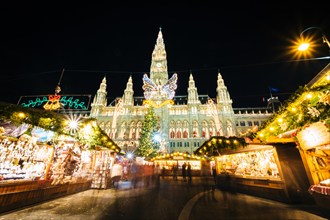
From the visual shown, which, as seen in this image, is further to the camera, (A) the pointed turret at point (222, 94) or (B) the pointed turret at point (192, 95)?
(B) the pointed turret at point (192, 95)

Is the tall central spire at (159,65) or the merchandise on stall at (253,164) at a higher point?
the tall central spire at (159,65)

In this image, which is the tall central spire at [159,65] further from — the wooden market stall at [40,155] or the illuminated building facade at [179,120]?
the wooden market stall at [40,155]

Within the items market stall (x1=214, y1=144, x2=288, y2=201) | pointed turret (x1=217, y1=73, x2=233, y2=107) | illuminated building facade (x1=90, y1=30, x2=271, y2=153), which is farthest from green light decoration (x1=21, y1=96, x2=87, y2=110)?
pointed turret (x1=217, y1=73, x2=233, y2=107)

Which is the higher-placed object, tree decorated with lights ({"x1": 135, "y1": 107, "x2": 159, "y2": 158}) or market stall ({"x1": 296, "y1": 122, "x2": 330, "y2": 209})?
tree decorated with lights ({"x1": 135, "y1": 107, "x2": 159, "y2": 158})

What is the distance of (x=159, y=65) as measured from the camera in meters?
40.5

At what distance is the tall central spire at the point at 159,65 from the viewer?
40188mm

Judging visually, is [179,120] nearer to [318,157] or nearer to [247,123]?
[247,123]

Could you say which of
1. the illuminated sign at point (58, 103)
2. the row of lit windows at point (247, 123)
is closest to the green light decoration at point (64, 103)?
the illuminated sign at point (58, 103)

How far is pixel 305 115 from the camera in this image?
3.74 metres

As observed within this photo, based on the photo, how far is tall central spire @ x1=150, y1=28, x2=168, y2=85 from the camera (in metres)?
40.2

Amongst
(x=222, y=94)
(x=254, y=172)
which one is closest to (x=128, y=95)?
(x=222, y=94)

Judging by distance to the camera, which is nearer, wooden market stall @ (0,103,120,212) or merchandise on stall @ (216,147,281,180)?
wooden market stall @ (0,103,120,212)

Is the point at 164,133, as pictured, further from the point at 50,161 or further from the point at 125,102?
the point at 50,161

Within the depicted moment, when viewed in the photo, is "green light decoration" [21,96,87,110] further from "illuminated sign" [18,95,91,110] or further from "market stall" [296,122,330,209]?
"market stall" [296,122,330,209]
